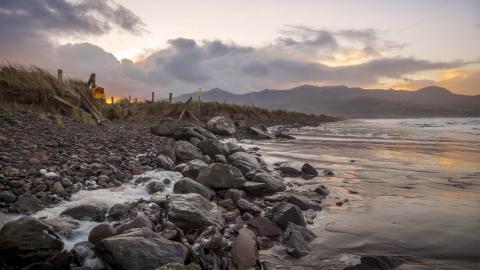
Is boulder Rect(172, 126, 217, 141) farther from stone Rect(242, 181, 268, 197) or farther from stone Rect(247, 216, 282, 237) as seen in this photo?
stone Rect(247, 216, 282, 237)

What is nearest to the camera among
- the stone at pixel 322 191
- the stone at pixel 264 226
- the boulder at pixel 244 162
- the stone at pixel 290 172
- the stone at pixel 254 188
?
the stone at pixel 264 226

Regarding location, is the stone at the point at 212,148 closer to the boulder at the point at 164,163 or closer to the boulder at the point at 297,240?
the boulder at the point at 164,163

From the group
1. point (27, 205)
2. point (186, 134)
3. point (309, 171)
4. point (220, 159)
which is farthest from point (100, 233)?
point (186, 134)

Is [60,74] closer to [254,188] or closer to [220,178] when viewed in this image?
[220,178]

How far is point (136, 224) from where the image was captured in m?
3.91

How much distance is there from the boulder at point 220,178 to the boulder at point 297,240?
206cm

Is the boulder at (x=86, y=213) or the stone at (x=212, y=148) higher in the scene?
the stone at (x=212, y=148)

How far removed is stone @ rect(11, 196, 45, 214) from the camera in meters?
4.25

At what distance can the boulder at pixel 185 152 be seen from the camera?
9.00 metres

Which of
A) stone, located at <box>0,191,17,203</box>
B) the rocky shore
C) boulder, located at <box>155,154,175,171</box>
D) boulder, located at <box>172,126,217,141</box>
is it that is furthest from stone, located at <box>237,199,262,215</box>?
boulder, located at <box>172,126,217,141</box>

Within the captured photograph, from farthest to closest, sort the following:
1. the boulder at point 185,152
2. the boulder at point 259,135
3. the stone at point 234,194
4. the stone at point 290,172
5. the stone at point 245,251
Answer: the boulder at point 259,135, the boulder at point 185,152, the stone at point 290,172, the stone at point 234,194, the stone at point 245,251

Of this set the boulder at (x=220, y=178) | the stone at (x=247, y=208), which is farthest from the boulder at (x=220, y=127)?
the stone at (x=247, y=208)

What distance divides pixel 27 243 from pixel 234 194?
3.39m

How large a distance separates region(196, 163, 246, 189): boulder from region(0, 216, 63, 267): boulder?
126 inches
